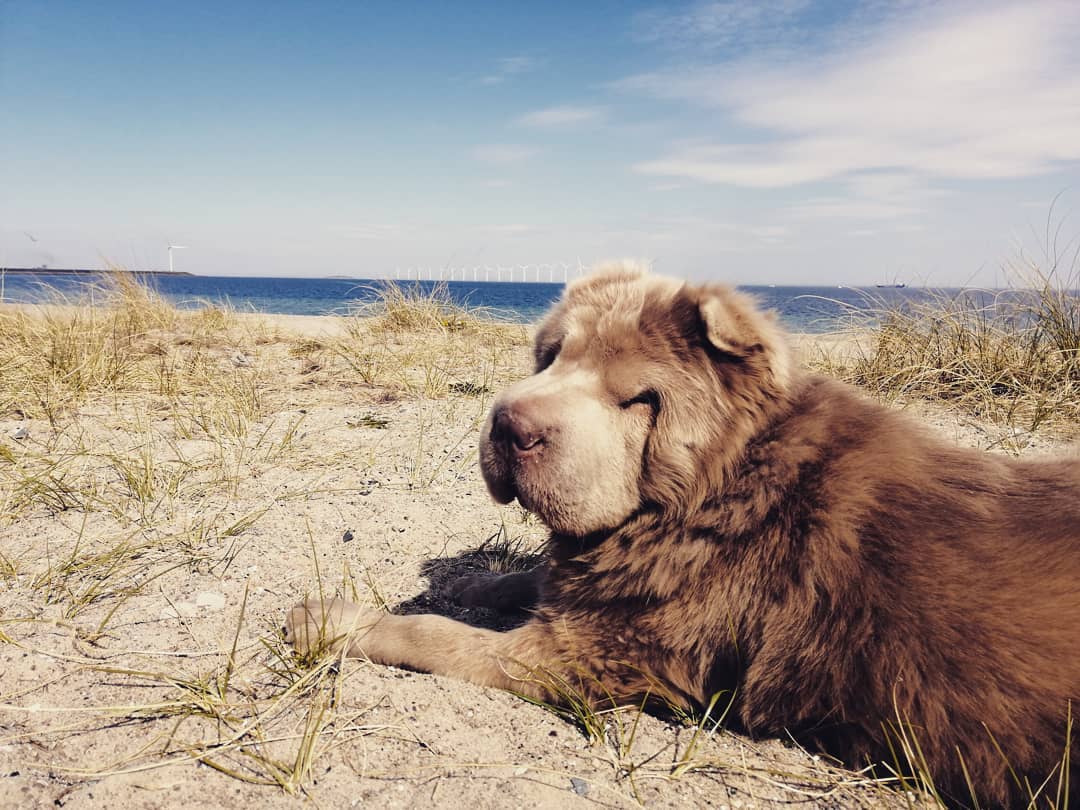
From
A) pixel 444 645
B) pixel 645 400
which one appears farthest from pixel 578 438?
pixel 444 645

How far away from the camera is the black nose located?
7.41 ft

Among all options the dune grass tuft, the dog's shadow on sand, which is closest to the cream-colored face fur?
the dog's shadow on sand

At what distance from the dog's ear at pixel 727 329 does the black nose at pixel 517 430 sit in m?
0.68

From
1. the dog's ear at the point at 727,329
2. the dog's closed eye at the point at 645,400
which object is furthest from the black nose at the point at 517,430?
the dog's ear at the point at 727,329

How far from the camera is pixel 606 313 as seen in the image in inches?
103

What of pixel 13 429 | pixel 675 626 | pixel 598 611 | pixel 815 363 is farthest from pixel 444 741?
pixel 815 363

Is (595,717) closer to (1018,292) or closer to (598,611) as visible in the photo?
(598,611)

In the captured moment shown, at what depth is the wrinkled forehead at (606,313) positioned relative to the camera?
8.21ft

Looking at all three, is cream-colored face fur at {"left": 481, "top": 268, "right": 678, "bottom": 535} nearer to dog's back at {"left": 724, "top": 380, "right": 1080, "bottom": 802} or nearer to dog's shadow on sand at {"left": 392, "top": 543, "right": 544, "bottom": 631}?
dog's back at {"left": 724, "top": 380, "right": 1080, "bottom": 802}

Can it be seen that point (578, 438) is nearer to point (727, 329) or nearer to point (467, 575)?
point (727, 329)

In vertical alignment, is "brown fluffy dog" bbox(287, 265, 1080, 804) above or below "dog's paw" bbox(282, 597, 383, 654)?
above

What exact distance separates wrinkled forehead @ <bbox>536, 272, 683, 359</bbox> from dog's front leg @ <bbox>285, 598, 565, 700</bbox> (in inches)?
42.6

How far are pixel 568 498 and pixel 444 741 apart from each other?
0.85 meters

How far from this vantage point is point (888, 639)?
6.31 feet
